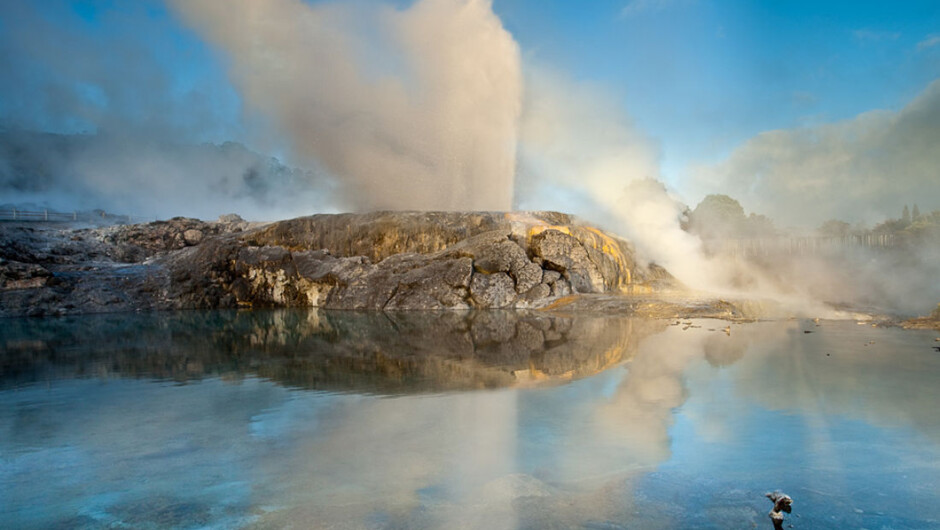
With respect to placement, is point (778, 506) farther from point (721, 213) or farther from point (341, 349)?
point (721, 213)

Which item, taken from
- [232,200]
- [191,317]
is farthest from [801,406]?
[232,200]

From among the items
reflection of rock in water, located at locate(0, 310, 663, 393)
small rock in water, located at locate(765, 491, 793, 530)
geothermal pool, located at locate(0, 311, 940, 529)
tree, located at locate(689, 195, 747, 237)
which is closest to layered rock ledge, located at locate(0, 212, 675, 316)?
reflection of rock in water, located at locate(0, 310, 663, 393)

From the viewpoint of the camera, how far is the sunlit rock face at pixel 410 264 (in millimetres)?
23438

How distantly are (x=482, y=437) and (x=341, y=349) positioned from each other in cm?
723

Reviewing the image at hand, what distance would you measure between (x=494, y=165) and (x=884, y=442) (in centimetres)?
2544

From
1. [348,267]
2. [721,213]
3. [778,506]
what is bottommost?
[778,506]

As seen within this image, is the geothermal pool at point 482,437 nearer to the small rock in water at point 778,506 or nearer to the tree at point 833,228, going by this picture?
the small rock in water at point 778,506

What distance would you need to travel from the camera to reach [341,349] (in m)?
12.3

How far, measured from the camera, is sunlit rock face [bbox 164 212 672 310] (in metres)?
23.4

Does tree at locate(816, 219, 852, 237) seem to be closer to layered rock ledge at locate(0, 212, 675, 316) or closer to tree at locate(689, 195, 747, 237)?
tree at locate(689, 195, 747, 237)

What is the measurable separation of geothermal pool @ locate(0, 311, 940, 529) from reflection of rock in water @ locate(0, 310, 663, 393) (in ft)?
0.34

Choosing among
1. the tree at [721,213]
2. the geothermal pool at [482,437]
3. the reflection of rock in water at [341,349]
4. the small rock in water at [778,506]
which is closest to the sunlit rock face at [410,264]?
the reflection of rock in water at [341,349]

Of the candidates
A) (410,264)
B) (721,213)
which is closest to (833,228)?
(721,213)

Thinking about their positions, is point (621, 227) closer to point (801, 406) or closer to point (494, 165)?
point (494, 165)
